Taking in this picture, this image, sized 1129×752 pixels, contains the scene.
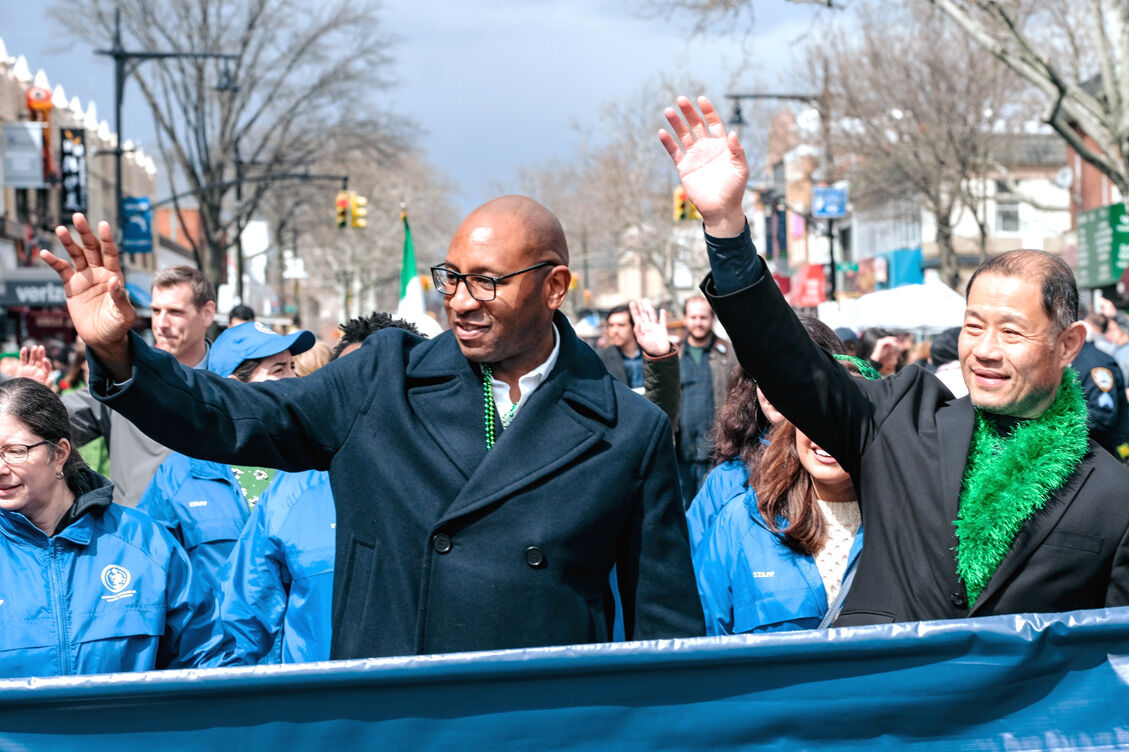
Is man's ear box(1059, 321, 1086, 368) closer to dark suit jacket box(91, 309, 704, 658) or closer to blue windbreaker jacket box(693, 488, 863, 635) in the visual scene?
dark suit jacket box(91, 309, 704, 658)

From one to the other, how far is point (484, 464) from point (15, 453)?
1531 mm

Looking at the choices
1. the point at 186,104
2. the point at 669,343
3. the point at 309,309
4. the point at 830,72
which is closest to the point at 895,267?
Result: the point at 830,72

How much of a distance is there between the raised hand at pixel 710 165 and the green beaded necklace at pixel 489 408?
63 cm

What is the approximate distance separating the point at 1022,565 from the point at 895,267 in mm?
51082

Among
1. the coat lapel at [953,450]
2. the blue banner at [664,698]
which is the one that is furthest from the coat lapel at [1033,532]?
the blue banner at [664,698]

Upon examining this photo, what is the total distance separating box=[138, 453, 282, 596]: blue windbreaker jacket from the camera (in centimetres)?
459

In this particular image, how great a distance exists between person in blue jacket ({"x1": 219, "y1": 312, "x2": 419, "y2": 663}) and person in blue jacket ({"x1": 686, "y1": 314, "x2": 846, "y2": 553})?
129cm

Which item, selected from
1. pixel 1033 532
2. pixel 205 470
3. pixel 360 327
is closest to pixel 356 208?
pixel 360 327

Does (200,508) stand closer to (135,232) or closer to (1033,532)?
(1033,532)

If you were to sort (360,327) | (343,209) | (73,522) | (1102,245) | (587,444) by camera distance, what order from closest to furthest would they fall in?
(587,444), (73,522), (360,327), (1102,245), (343,209)

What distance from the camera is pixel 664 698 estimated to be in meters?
2.41

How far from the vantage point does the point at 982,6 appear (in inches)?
575

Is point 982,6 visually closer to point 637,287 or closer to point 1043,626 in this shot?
point 1043,626

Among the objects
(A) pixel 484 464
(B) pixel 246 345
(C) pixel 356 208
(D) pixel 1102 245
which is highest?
(C) pixel 356 208
